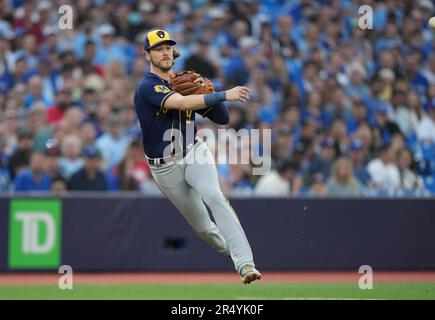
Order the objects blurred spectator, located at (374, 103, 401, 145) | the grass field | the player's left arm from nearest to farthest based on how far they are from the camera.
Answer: the player's left arm
the grass field
blurred spectator, located at (374, 103, 401, 145)

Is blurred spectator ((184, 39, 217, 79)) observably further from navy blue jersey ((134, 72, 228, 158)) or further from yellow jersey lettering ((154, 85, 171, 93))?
yellow jersey lettering ((154, 85, 171, 93))

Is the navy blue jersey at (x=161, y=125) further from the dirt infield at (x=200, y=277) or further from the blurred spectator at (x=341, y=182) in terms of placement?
the blurred spectator at (x=341, y=182)

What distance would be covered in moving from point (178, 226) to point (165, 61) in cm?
431

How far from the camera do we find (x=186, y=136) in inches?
293

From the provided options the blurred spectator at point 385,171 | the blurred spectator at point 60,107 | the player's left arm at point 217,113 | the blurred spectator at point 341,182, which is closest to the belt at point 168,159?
the player's left arm at point 217,113

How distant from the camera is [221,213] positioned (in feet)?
23.5

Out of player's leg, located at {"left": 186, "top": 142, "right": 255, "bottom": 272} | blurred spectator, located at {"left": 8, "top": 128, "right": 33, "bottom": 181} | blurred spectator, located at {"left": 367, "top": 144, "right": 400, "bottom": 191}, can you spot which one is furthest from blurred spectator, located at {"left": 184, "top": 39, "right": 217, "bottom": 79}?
player's leg, located at {"left": 186, "top": 142, "right": 255, "bottom": 272}

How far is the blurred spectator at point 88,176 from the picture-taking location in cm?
1129

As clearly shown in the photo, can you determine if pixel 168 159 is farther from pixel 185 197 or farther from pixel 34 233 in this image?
pixel 34 233

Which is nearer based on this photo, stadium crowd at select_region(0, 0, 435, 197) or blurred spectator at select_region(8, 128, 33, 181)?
blurred spectator at select_region(8, 128, 33, 181)

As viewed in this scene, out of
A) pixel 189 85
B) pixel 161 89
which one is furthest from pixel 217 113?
pixel 161 89

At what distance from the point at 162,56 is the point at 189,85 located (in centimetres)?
35

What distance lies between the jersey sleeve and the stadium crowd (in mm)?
4022

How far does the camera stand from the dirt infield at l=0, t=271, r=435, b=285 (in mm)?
10227
